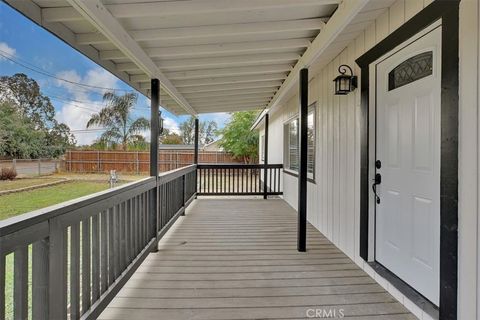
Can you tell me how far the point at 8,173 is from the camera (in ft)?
3.53

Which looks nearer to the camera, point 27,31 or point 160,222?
point 27,31

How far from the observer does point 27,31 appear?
125cm

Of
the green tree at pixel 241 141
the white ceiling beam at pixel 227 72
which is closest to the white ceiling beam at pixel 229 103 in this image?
the white ceiling beam at pixel 227 72

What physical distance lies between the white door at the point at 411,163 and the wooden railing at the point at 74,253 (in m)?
2.41

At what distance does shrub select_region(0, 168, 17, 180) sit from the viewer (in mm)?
1063

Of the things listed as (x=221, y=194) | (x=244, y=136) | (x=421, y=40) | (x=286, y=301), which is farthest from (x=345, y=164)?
(x=244, y=136)

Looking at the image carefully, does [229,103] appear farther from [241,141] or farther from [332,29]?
[241,141]

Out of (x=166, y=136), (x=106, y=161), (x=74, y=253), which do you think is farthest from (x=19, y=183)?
(x=166, y=136)

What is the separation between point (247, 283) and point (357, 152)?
180 cm

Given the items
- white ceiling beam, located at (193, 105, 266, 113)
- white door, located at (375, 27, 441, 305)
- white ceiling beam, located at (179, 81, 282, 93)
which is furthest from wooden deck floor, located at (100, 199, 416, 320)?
white ceiling beam, located at (193, 105, 266, 113)

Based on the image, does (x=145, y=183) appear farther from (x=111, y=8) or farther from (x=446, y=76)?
(x=446, y=76)

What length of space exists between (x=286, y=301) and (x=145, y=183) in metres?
1.86

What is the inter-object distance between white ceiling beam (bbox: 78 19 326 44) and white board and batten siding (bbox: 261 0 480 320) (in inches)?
24.9

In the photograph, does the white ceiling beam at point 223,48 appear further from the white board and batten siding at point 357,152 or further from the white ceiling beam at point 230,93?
the white ceiling beam at point 230,93
